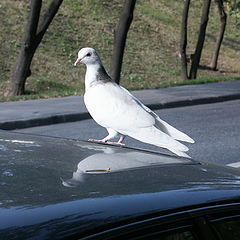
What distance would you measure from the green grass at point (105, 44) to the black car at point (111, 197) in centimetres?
1656

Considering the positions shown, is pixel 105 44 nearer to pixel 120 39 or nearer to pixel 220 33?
pixel 220 33

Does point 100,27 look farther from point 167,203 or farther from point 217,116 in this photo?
point 167,203

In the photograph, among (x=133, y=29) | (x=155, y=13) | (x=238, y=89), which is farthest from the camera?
(x=155, y=13)

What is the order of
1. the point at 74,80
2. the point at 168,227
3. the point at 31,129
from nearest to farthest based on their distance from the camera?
1. the point at 168,227
2. the point at 31,129
3. the point at 74,80

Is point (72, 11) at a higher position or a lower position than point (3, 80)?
higher

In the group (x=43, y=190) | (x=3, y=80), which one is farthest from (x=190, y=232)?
(x=3, y=80)

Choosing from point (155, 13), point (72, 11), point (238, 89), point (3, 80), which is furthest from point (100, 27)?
point (238, 89)

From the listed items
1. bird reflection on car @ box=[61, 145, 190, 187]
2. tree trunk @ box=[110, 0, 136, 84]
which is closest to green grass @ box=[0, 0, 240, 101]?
tree trunk @ box=[110, 0, 136, 84]

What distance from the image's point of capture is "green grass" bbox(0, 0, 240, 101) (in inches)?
1043

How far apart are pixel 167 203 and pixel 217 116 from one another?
1395 cm

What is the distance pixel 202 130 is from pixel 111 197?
1164 centimetres

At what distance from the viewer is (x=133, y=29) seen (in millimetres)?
37312

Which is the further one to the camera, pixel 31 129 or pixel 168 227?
pixel 31 129

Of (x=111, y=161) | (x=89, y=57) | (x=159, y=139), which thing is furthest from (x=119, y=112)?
(x=111, y=161)
